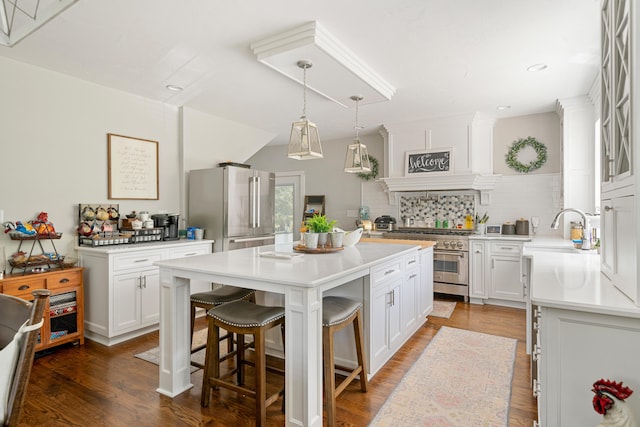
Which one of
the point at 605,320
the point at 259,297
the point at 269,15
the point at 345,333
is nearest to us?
the point at 605,320

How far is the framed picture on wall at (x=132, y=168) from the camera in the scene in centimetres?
395

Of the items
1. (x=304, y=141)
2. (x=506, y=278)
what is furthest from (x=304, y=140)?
(x=506, y=278)

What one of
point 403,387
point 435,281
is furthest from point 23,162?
point 435,281

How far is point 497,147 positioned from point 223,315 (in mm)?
4606

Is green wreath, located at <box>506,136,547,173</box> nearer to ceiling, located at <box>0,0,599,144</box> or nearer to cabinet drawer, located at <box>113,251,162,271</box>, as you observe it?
ceiling, located at <box>0,0,599,144</box>

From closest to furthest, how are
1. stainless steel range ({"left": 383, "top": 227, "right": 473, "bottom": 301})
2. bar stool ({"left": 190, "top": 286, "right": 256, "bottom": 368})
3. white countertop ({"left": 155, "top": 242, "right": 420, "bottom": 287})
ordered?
white countertop ({"left": 155, "top": 242, "right": 420, "bottom": 287})
bar stool ({"left": 190, "top": 286, "right": 256, "bottom": 368})
stainless steel range ({"left": 383, "top": 227, "right": 473, "bottom": 301})

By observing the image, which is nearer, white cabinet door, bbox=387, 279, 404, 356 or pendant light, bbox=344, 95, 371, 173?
white cabinet door, bbox=387, 279, 404, 356

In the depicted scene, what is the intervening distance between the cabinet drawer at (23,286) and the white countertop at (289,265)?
154 cm

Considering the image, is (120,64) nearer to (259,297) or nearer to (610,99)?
(259,297)

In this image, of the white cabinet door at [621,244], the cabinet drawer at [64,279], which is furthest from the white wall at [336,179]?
the white cabinet door at [621,244]

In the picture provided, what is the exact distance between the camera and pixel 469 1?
7.49ft

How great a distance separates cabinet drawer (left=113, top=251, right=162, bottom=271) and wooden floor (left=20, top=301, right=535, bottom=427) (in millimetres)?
751

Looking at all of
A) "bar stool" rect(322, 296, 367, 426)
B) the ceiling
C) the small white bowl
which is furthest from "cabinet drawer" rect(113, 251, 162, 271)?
"bar stool" rect(322, 296, 367, 426)

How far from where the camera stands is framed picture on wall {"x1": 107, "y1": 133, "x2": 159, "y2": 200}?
3951 mm
